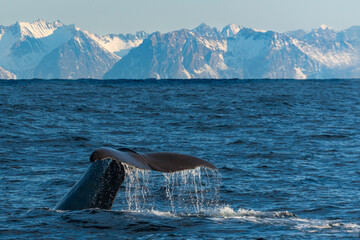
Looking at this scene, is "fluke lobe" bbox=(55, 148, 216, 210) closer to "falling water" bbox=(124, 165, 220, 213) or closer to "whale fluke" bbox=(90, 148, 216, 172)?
"whale fluke" bbox=(90, 148, 216, 172)

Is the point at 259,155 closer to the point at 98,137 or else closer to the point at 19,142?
the point at 98,137

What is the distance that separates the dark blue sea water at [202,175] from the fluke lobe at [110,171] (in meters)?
0.26

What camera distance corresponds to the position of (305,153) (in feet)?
60.3

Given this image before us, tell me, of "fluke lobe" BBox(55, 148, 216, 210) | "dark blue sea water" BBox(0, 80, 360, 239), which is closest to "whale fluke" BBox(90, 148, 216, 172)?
"fluke lobe" BBox(55, 148, 216, 210)

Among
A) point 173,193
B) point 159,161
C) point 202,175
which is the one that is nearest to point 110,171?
point 159,161

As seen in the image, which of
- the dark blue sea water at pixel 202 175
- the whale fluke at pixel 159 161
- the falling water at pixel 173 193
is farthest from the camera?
the falling water at pixel 173 193

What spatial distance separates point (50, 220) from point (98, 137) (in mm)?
12518

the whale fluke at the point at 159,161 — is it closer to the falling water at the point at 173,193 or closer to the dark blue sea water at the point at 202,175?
the dark blue sea water at the point at 202,175

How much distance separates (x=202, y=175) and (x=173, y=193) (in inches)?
110

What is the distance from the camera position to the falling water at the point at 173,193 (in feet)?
36.9

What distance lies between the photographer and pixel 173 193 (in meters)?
12.7

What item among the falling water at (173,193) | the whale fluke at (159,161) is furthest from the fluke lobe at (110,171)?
the falling water at (173,193)

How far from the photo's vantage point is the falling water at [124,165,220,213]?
1124 cm

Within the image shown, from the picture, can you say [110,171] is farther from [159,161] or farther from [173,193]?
[173,193]
